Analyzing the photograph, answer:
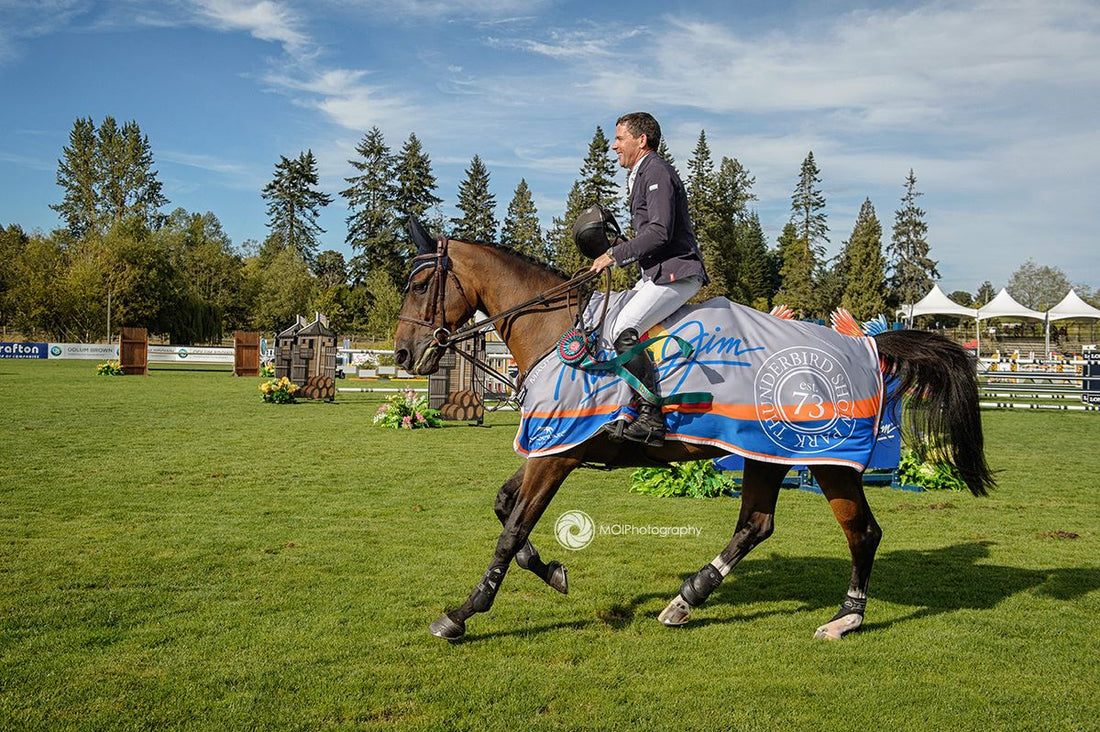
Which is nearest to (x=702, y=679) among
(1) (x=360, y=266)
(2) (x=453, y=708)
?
(2) (x=453, y=708)

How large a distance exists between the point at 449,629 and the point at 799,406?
277cm

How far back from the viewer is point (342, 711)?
4004 mm

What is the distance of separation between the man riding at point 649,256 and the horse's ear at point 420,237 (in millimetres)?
1263

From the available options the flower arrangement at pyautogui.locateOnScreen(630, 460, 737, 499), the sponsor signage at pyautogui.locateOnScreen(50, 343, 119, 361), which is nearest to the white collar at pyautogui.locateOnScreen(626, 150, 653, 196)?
the flower arrangement at pyautogui.locateOnScreen(630, 460, 737, 499)

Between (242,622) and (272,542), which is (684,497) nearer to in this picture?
(272,542)

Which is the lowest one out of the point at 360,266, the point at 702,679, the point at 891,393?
the point at 702,679

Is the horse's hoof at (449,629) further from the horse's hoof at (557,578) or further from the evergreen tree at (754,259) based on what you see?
the evergreen tree at (754,259)

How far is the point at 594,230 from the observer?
5379mm

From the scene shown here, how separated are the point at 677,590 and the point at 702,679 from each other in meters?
1.76

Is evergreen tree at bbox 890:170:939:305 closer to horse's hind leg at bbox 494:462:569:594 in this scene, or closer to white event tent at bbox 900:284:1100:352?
white event tent at bbox 900:284:1100:352

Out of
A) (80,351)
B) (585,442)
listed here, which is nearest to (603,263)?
(585,442)

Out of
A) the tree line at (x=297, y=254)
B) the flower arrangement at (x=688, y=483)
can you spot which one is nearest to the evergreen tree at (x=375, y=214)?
the tree line at (x=297, y=254)

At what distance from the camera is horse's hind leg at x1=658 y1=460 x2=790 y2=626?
18.2 ft

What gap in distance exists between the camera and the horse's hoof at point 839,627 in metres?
5.35
